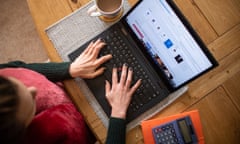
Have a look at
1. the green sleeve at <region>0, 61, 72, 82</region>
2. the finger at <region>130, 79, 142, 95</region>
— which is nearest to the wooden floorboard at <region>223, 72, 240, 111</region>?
the finger at <region>130, 79, 142, 95</region>

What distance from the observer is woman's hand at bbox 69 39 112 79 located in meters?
0.86

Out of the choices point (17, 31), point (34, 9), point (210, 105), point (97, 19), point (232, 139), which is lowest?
point (232, 139)

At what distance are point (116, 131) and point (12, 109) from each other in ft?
1.00

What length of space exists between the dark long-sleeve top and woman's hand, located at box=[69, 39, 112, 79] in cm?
3

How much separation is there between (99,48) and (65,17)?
0.16 metres

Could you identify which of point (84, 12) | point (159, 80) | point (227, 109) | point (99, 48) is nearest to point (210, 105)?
point (227, 109)

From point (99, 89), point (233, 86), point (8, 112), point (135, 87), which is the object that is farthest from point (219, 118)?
point (8, 112)

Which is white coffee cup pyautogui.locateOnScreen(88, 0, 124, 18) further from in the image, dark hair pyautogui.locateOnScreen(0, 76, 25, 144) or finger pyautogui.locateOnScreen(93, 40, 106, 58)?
dark hair pyautogui.locateOnScreen(0, 76, 25, 144)

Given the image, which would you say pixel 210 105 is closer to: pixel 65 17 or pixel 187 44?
pixel 187 44

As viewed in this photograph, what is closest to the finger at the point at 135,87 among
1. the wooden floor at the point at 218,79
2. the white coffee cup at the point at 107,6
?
the wooden floor at the point at 218,79

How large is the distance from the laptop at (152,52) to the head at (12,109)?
0.82 feet

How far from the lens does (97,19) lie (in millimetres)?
909

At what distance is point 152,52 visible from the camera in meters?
0.83

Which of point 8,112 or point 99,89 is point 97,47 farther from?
point 8,112
